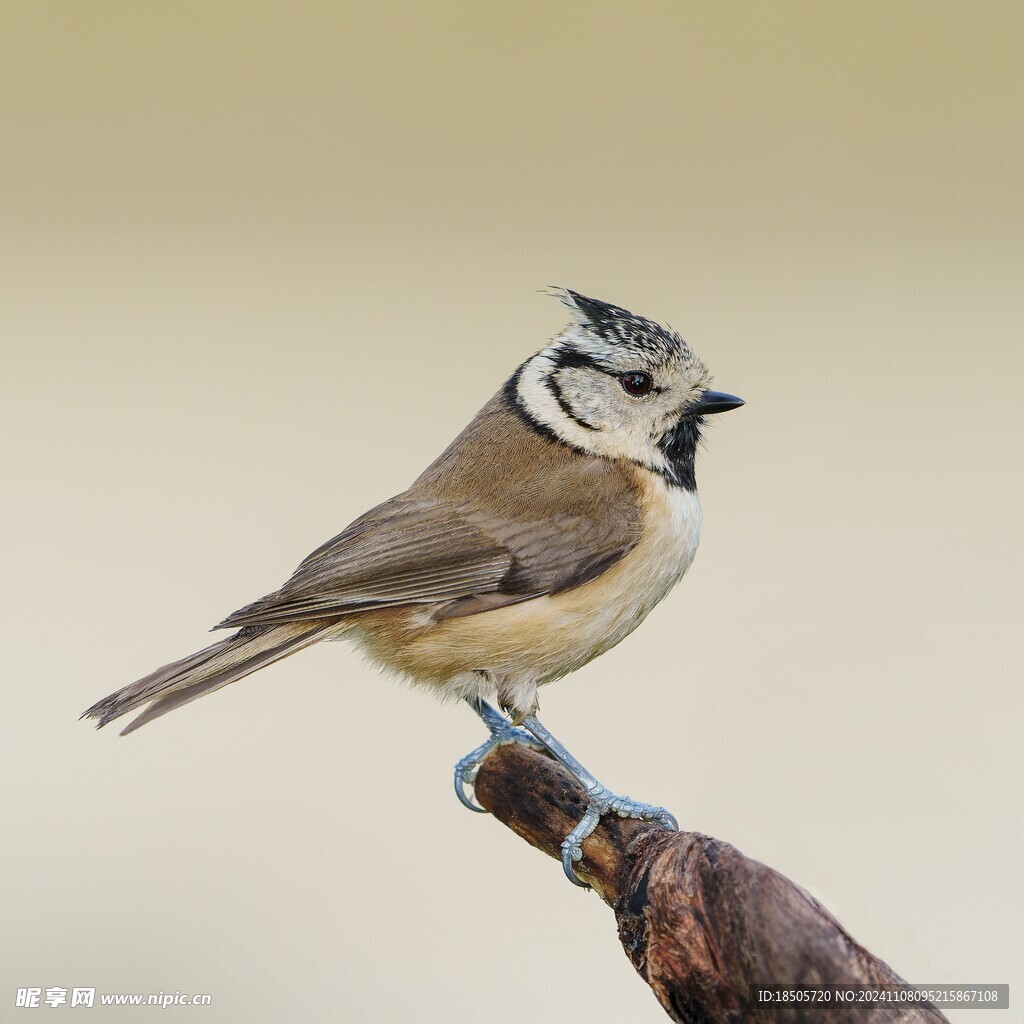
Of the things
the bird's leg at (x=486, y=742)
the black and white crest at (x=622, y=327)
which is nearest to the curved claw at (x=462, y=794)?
the bird's leg at (x=486, y=742)

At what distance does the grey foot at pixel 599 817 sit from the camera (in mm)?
1717

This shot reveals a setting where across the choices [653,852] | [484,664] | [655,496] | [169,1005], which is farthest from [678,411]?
[169,1005]

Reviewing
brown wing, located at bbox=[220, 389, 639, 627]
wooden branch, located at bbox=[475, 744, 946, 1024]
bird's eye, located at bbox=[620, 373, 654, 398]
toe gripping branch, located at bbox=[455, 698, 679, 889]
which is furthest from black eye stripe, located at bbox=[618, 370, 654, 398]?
wooden branch, located at bbox=[475, 744, 946, 1024]

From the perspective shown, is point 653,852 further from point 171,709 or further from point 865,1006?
point 171,709

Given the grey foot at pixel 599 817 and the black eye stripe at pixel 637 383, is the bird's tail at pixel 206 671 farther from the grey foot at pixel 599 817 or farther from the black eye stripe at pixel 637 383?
the black eye stripe at pixel 637 383

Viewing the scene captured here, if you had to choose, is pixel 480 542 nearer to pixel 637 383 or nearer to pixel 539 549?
pixel 539 549

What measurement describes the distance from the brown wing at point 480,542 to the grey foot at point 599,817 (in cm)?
34

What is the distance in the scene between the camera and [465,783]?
2.15 metres

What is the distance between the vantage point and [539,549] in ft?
5.69

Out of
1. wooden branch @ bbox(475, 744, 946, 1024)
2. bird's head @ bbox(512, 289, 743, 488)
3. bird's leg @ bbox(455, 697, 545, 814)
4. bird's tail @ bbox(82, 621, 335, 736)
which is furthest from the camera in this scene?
bird's leg @ bbox(455, 697, 545, 814)

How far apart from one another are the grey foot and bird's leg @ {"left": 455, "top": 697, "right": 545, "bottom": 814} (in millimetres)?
293

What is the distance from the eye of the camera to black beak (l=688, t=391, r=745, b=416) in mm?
1774

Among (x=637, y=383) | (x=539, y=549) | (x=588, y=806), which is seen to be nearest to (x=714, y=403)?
(x=637, y=383)

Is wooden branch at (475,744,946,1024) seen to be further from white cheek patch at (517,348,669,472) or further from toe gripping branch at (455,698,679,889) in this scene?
white cheek patch at (517,348,669,472)
